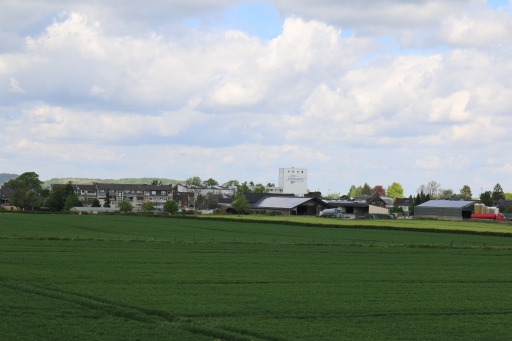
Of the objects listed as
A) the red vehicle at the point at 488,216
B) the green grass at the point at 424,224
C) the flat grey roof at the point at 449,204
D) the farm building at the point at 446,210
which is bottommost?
the green grass at the point at 424,224

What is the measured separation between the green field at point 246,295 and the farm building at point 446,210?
9258 cm

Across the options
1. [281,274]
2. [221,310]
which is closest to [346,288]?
[281,274]

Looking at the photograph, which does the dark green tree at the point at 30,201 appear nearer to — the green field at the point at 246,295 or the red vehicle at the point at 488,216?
the red vehicle at the point at 488,216

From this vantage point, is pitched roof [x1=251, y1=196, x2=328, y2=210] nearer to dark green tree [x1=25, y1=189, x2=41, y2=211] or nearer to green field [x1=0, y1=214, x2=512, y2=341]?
dark green tree [x1=25, y1=189, x2=41, y2=211]

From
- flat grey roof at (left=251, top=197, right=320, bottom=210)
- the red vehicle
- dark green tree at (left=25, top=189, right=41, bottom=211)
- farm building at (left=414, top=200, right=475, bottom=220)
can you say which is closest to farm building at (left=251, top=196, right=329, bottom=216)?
flat grey roof at (left=251, top=197, right=320, bottom=210)

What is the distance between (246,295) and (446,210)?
390 feet

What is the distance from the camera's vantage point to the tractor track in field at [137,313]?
1881cm

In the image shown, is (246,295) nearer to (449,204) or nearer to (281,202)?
(449,204)

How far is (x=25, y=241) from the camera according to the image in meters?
51.5

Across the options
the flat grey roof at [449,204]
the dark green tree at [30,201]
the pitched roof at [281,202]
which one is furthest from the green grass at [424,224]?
the dark green tree at [30,201]

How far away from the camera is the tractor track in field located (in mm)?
18812

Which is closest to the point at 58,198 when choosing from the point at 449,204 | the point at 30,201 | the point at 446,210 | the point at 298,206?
the point at 30,201

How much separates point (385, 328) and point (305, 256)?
24356mm

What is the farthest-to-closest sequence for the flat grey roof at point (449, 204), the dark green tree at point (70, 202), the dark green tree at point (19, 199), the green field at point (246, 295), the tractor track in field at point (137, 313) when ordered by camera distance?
the dark green tree at point (19, 199), the dark green tree at point (70, 202), the flat grey roof at point (449, 204), the green field at point (246, 295), the tractor track in field at point (137, 313)
